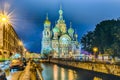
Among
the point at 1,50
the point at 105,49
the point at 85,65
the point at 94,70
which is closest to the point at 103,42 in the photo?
the point at 105,49

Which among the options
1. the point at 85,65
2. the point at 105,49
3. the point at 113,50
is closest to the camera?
the point at 85,65

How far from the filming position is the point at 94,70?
58.0 meters

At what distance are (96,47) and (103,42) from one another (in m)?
7.38

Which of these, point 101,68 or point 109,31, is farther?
point 109,31

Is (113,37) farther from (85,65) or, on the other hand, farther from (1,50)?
(1,50)

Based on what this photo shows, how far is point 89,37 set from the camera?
10575 cm

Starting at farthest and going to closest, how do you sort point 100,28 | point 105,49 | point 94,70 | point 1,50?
point 1,50 < point 100,28 < point 105,49 < point 94,70

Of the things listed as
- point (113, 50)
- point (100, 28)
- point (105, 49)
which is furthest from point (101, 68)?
point (100, 28)

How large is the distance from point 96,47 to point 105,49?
9.32 m

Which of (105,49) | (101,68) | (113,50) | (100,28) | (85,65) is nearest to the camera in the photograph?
(101,68)

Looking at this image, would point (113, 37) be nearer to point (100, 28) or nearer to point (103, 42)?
point (103, 42)

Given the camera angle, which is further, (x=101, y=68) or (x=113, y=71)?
(x=101, y=68)

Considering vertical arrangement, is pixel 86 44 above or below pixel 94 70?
above

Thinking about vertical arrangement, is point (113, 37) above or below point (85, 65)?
above
